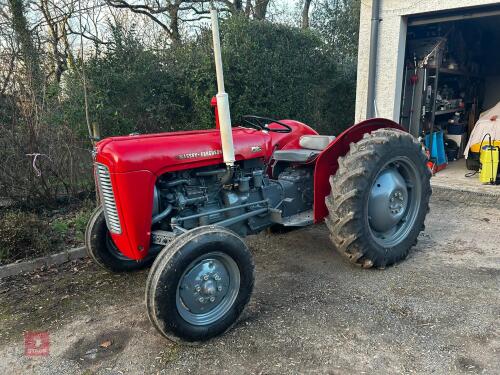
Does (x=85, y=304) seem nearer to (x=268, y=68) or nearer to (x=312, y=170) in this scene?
(x=312, y=170)

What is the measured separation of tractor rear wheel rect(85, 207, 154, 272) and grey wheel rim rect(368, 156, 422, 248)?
198 centimetres

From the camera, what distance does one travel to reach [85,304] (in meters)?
3.12

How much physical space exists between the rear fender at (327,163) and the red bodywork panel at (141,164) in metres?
0.92

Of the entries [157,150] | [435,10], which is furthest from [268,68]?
[157,150]

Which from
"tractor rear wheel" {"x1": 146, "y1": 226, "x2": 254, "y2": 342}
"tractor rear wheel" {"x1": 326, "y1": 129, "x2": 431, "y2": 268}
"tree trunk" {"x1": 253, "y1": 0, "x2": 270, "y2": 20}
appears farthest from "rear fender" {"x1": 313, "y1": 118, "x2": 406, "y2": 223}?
"tree trunk" {"x1": 253, "y1": 0, "x2": 270, "y2": 20}

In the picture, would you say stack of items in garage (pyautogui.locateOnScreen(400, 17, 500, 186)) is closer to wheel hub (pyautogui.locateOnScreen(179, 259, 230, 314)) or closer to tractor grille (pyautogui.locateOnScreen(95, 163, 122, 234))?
wheel hub (pyautogui.locateOnScreen(179, 259, 230, 314))

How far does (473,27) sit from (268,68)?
4.93 m

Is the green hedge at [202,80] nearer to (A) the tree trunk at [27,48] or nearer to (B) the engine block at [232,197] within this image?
(A) the tree trunk at [27,48]

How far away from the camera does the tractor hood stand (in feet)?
8.69

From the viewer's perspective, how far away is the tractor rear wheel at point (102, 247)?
132 inches

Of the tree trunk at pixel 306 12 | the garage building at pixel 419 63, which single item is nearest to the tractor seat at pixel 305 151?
the garage building at pixel 419 63

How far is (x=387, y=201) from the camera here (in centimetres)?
353

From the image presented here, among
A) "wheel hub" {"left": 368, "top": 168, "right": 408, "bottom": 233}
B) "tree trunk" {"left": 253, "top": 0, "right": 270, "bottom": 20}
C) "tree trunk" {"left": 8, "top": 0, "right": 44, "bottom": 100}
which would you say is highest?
"tree trunk" {"left": 253, "top": 0, "right": 270, "bottom": 20}

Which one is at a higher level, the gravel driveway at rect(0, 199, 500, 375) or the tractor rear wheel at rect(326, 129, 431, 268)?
the tractor rear wheel at rect(326, 129, 431, 268)
